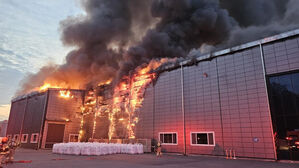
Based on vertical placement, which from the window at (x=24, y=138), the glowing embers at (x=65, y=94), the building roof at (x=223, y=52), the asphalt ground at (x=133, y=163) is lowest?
the asphalt ground at (x=133, y=163)

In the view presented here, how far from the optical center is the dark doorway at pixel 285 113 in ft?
46.1

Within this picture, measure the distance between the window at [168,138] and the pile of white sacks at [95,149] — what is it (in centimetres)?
241

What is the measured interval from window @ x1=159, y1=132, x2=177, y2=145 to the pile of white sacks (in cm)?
241

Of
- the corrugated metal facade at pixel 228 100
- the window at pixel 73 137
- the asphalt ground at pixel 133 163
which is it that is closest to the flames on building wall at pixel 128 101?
the corrugated metal facade at pixel 228 100

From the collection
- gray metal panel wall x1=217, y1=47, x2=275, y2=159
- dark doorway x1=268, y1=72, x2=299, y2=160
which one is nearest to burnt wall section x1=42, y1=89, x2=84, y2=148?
gray metal panel wall x1=217, y1=47, x2=275, y2=159

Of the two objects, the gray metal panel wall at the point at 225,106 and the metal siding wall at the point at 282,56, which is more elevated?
the metal siding wall at the point at 282,56

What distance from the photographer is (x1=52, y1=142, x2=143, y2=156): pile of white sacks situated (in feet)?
57.9

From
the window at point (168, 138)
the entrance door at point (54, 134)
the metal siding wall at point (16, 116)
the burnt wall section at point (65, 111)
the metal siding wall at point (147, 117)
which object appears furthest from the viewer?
the metal siding wall at point (16, 116)

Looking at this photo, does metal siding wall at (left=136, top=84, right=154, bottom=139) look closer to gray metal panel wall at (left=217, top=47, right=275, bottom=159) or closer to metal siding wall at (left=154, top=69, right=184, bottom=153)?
metal siding wall at (left=154, top=69, right=184, bottom=153)

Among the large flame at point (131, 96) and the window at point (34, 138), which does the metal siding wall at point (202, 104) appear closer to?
the large flame at point (131, 96)

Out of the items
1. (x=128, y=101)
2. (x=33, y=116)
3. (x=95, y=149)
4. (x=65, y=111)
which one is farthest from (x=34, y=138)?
(x=95, y=149)

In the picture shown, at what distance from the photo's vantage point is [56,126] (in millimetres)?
29703

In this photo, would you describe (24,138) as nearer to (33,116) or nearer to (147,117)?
(33,116)

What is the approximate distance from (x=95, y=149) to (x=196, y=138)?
359 inches
